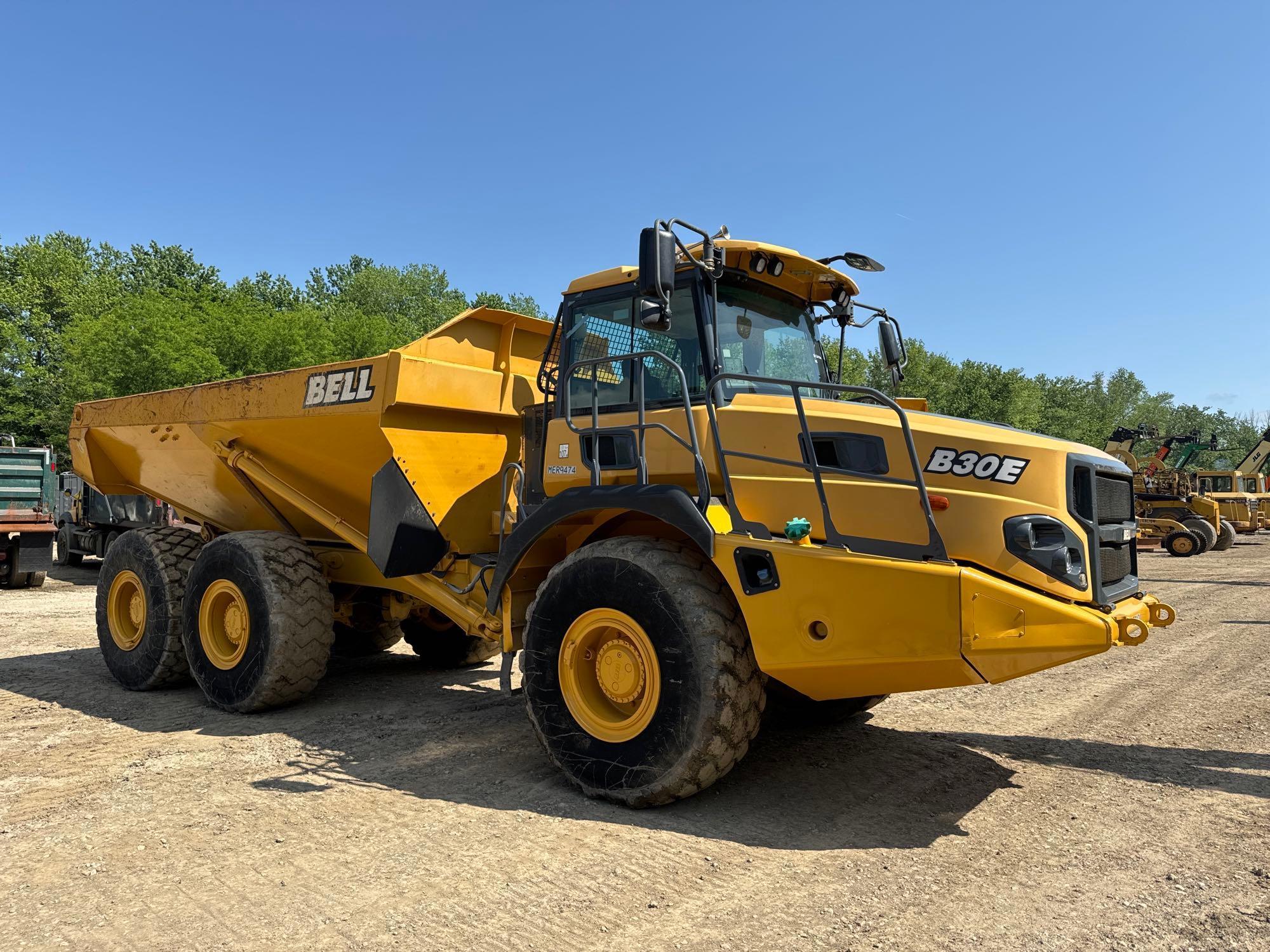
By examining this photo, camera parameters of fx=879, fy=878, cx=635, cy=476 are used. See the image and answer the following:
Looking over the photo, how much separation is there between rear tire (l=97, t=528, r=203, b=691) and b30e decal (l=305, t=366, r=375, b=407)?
6.77 feet

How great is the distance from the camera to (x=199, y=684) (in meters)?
6.47

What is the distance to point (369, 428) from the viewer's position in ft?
18.7

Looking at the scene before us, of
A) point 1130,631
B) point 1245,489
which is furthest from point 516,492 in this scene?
point 1245,489

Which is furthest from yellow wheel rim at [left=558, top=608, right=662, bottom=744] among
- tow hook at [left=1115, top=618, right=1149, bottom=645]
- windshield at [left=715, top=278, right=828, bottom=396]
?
tow hook at [left=1115, top=618, right=1149, bottom=645]

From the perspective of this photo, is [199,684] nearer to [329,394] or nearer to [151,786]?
[151,786]

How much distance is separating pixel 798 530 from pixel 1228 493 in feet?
94.0

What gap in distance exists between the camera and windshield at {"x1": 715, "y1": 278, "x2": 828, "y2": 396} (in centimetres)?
460

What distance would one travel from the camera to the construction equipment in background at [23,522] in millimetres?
14727

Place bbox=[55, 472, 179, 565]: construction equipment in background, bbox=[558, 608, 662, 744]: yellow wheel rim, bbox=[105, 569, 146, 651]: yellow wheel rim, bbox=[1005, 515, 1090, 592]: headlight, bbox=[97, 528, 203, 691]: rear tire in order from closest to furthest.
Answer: bbox=[1005, 515, 1090, 592]: headlight, bbox=[558, 608, 662, 744]: yellow wheel rim, bbox=[97, 528, 203, 691]: rear tire, bbox=[105, 569, 146, 651]: yellow wheel rim, bbox=[55, 472, 179, 565]: construction equipment in background

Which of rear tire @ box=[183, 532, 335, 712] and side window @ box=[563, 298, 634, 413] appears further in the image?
rear tire @ box=[183, 532, 335, 712]

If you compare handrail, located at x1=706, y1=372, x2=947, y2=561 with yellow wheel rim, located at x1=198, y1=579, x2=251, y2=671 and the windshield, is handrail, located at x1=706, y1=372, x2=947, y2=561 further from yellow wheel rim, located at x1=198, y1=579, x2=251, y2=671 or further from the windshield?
yellow wheel rim, located at x1=198, y1=579, x2=251, y2=671

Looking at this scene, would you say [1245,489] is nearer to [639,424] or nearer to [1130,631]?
[1130,631]

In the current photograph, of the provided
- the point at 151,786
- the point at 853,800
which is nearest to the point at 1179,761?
the point at 853,800

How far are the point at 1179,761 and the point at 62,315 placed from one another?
47158mm
